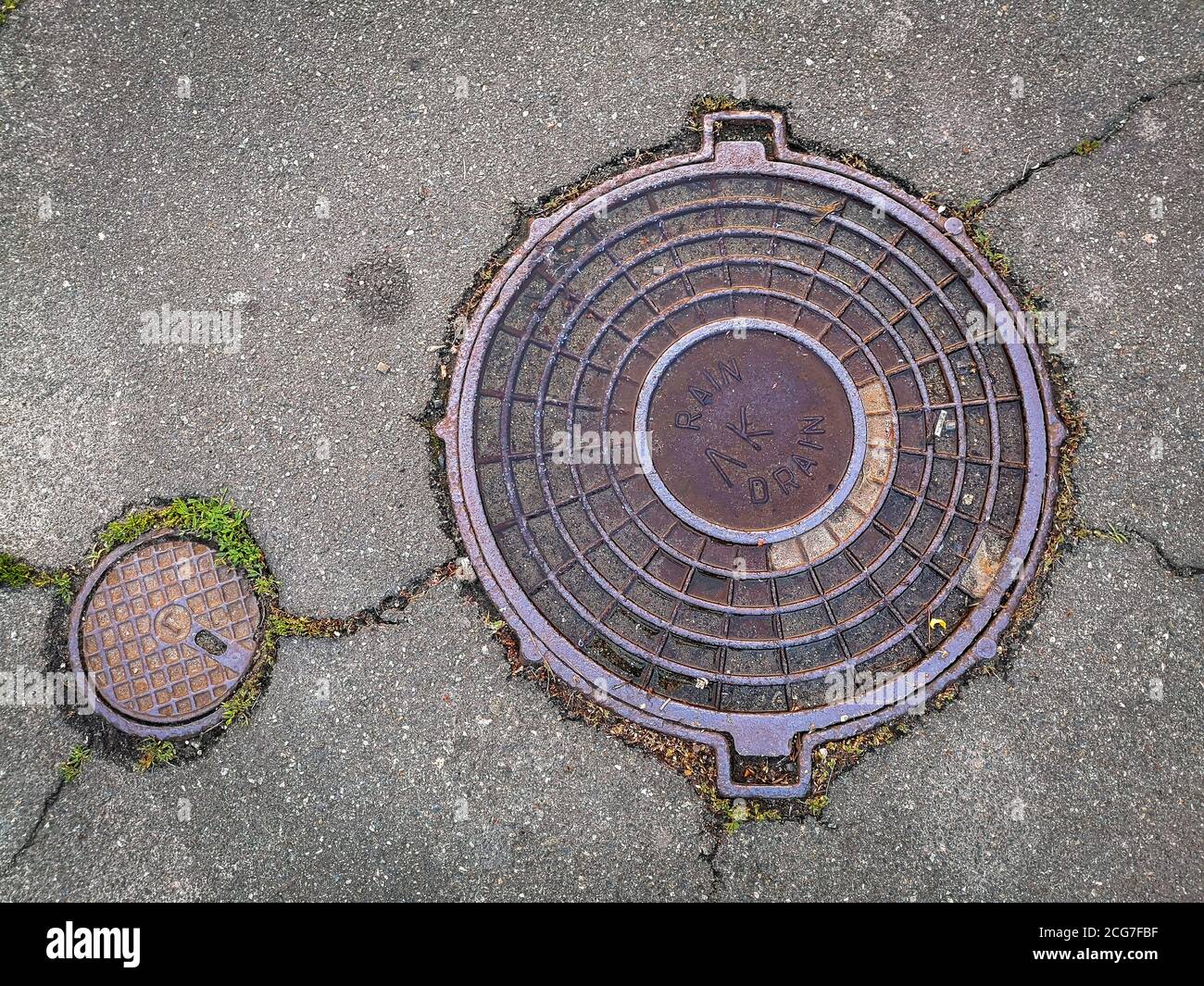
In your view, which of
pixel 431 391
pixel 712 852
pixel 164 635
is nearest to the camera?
pixel 712 852

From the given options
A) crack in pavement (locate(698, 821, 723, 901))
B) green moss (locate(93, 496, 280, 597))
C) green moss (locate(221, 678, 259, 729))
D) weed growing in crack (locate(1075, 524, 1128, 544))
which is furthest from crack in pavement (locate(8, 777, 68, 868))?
weed growing in crack (locate(1075, 524, 1128, 544))

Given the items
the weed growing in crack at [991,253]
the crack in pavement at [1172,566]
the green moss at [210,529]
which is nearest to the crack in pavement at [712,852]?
the green moss at [210,529]

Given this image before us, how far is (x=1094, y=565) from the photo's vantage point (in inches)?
119

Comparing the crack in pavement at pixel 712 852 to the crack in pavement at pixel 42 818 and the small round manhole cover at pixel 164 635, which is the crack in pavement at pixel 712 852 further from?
the crack in pavement at pixel 42 818

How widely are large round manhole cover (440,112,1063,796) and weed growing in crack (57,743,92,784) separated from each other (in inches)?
65.9

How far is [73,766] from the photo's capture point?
2.96m

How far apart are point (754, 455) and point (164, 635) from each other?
2.40 meters

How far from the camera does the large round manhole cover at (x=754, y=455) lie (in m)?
2.98

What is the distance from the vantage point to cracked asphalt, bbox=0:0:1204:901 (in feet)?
9.48

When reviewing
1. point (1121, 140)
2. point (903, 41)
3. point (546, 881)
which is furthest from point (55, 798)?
point (1121, 140)

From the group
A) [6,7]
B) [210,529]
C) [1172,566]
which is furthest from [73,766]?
[1172,566]

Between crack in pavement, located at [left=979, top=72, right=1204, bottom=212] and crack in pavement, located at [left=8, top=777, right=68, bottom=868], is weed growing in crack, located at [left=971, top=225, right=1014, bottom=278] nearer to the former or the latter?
crack in pavement, located at [left=979, top=72, right=1204, bottom=212]

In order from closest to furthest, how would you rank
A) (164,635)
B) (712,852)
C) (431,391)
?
(712,852)
(164,635)
(431,391)

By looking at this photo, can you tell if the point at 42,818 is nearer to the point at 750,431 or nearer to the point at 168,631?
the point at 168,631
